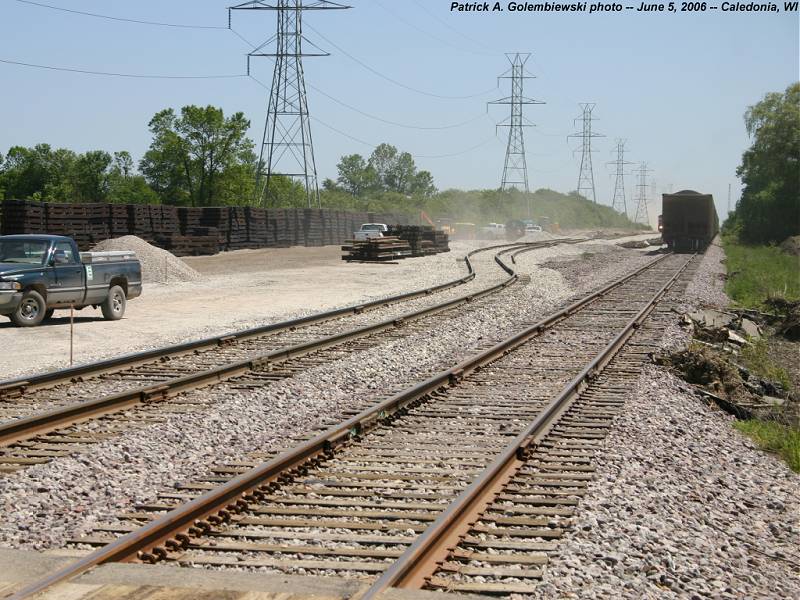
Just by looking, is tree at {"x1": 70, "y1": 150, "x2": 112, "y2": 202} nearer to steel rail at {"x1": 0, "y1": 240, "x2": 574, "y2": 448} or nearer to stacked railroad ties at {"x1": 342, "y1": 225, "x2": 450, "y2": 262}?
stacked railroad ties at {"x1": 342, "y1": 225, "x2": 450, "y2": 262}

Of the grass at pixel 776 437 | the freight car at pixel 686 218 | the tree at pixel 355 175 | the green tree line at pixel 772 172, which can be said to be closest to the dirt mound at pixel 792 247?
the freight car at pixel 686 218

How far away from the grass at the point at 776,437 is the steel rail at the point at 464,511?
199 cm

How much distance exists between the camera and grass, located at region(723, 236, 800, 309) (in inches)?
1167

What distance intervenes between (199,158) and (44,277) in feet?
262

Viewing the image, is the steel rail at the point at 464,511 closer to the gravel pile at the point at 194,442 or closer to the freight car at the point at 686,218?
the gravel pile at the point at 194,442

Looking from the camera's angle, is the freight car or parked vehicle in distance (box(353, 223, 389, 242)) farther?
the freight car

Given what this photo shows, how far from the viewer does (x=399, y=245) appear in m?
49.0

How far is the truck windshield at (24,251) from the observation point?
717 inches

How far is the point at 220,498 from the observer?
715cm

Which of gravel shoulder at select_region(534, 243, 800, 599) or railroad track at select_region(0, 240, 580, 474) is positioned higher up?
railroad track at select_region(0, 240, 580, 474)

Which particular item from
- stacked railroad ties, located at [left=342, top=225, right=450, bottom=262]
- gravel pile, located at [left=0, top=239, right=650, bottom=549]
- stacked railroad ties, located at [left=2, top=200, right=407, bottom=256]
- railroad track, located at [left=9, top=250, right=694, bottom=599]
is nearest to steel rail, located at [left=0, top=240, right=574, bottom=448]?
gravel pile, located at [left=0, top=239, right=650, bottom=549]

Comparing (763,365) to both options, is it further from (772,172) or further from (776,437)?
(772,172)

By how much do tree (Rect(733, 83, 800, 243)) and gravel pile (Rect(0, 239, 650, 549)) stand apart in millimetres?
60137

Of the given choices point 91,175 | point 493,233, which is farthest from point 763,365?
point 91,175
